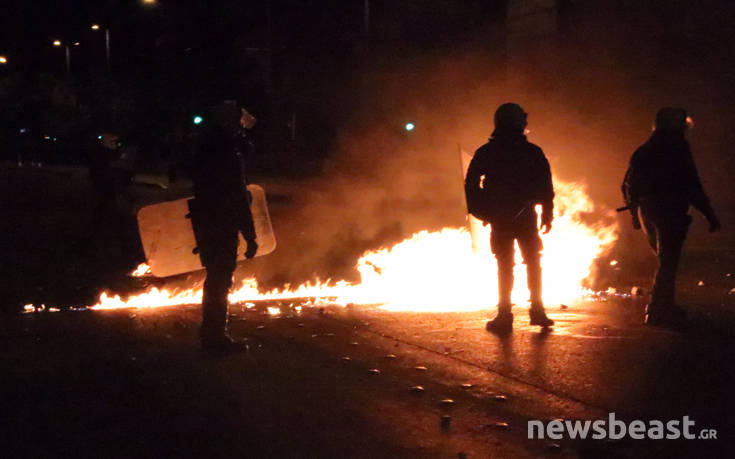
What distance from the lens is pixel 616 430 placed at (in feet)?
15.3

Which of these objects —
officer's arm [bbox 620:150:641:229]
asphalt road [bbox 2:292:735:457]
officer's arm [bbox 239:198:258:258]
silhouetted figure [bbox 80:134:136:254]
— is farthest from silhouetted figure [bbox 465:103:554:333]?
silhouetted figure [bbox 80:134:136:254]

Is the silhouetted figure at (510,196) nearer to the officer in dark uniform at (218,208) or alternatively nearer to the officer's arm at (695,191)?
the officer's arm at (695,191)

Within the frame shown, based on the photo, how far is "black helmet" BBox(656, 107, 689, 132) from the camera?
7254 millimetres

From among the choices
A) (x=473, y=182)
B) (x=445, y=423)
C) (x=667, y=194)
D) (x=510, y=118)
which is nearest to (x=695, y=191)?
(x=667, y=194)

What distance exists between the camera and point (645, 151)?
737 cm

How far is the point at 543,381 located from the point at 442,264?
4.26 m

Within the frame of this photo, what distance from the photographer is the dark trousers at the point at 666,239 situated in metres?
7.25

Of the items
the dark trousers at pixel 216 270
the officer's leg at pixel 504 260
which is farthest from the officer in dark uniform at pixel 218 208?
the officer's leg at pixel 504 260

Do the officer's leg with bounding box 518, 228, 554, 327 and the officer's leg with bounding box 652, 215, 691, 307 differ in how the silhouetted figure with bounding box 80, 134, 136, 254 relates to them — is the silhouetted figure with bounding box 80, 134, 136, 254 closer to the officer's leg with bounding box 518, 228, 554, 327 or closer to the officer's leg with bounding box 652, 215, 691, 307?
the officer's leg with bounding box 518, 228, 554, 327

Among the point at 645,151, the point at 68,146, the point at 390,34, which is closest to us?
the point at 645,151

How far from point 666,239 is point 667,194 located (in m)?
0.37

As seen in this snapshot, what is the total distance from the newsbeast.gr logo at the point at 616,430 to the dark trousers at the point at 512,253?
2.31 metres

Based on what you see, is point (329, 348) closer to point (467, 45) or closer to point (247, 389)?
point (247, 389)

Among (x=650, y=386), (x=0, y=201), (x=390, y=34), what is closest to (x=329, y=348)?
(x=650, y=386)
